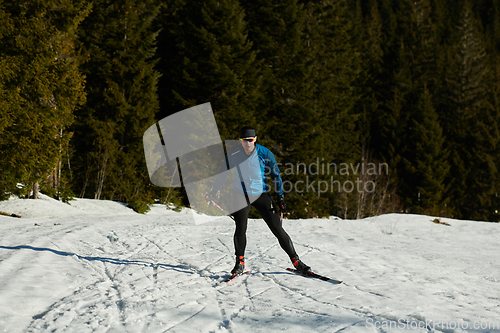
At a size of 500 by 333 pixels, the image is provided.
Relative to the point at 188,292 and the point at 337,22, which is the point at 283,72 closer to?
the point at 337,22

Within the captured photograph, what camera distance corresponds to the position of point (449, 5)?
64.2 meters

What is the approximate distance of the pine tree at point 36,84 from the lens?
416 inches

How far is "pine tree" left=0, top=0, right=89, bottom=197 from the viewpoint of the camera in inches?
416

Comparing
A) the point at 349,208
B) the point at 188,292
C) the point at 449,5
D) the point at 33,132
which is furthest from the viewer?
the point at 449,5

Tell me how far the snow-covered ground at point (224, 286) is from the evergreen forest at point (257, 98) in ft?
16.6

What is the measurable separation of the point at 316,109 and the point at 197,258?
18.2 m

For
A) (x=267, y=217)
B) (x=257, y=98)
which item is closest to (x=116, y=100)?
(x=257, y=98)

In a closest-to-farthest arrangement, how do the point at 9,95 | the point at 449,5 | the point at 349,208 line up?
1. the point at 9,95
2. the point at 349,208
3. the point at 449,5

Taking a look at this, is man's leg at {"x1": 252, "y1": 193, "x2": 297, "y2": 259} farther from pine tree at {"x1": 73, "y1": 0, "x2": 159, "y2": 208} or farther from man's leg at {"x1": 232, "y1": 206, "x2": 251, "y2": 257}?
pine tree at {"x1": 73, "y1": 0, "x2": 159, "y2": 208}

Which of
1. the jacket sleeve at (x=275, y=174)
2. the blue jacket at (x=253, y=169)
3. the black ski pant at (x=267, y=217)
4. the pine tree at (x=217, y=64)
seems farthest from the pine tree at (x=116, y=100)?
the jacket sleeve at (x=275, y=174)

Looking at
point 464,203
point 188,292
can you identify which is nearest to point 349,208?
point 464,203

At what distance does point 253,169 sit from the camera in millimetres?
4652

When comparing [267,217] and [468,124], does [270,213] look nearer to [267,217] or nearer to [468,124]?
[267,217]

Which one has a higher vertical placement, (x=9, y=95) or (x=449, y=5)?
(x=449, y=5)
